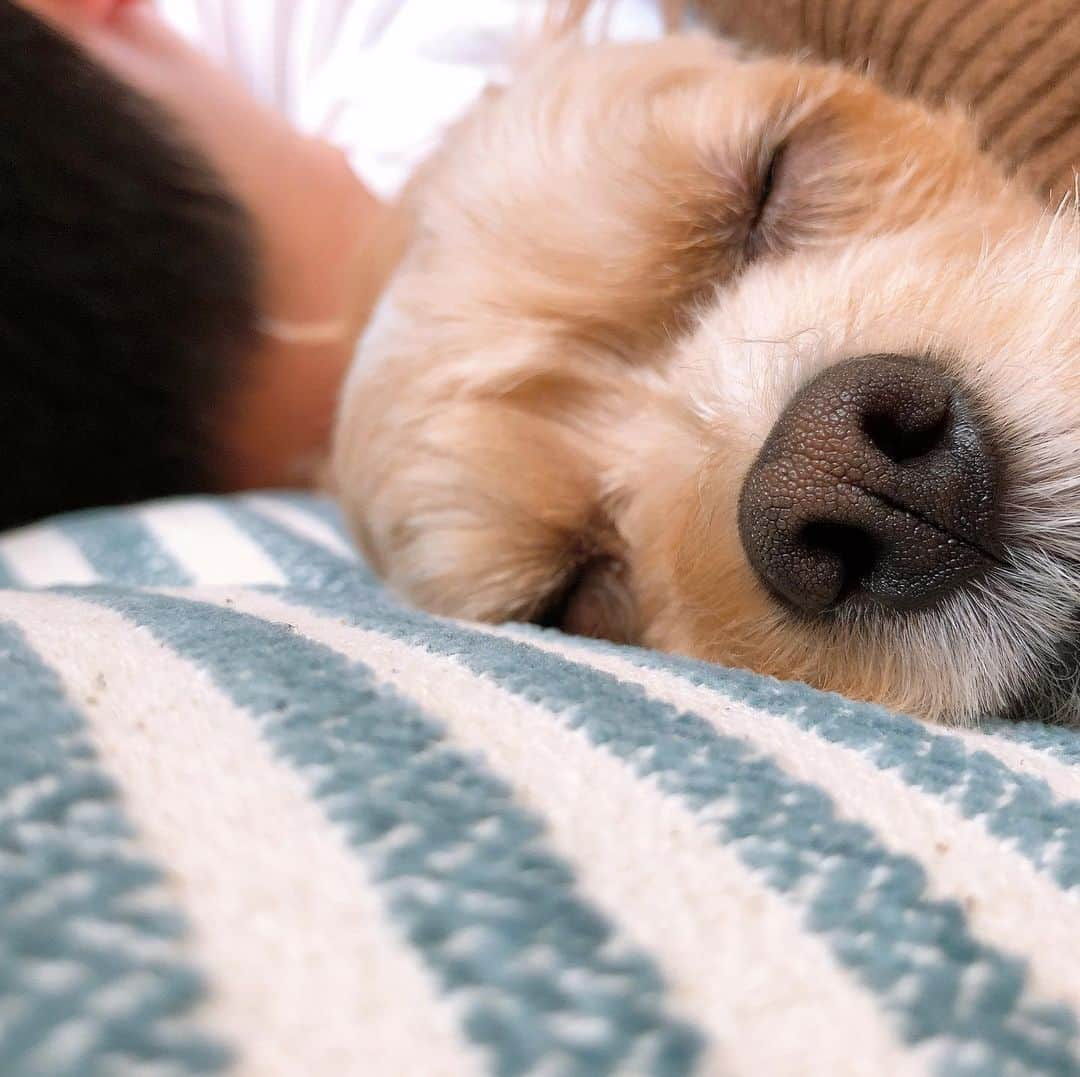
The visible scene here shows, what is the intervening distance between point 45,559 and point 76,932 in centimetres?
151

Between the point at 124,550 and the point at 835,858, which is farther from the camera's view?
the point at 124,550

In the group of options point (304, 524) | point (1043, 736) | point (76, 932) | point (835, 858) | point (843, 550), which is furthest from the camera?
point (304, 524)

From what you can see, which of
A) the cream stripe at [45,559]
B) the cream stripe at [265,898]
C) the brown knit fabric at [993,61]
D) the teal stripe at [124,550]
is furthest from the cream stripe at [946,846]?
the cream stripe at [45,559]

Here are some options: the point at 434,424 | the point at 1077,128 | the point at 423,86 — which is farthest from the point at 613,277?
the point at 423,86

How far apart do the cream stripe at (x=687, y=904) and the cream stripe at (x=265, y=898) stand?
4.0 inches

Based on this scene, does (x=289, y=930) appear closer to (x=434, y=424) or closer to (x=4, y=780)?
(x=4, y=780)

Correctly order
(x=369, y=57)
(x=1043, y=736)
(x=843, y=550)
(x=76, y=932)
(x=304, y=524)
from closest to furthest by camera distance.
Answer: (x=76, y=932), (x=1043, y=736), (x=843, y=550), (x=304, y=524), (x=369, y=57)

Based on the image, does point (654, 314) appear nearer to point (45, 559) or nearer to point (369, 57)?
point (45, 559)

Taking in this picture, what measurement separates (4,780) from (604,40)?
155cm

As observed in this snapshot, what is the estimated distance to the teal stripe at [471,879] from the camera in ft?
1.24

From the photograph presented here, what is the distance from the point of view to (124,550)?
172 cm

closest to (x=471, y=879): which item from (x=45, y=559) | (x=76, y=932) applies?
(x=76, y=932)

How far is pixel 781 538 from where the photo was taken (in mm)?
912

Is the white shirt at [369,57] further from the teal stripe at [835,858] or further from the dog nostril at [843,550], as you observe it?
the teal stripe at [835,858]
